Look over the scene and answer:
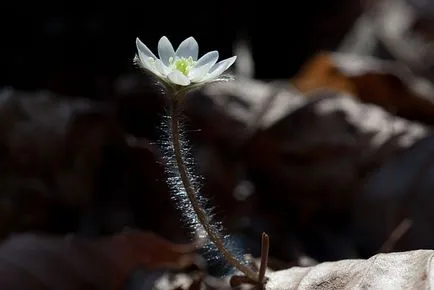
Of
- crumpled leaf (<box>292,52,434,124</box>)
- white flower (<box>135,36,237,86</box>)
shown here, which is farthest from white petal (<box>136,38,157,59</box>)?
crumpled leaf (<box>292,52,434,124</box>)

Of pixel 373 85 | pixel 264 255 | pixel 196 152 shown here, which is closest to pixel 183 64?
pixel 264 255

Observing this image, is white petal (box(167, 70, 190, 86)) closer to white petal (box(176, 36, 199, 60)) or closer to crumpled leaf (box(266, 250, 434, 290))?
white petal (box(176, 36, 199, 60))

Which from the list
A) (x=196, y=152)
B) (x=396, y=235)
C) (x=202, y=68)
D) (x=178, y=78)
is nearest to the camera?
(x=178, y=78)

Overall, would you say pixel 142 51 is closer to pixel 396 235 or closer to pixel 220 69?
pixel 220 69

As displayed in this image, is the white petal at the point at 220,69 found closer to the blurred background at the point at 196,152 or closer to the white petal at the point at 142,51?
the white petal at the point at 142,51

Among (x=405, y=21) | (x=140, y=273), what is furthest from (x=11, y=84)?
(x=405, y=21)

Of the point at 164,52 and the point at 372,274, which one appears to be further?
the point at 164,52

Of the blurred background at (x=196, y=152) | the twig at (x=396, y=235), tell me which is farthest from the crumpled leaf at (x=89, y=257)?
the twig at (x=396, y=235)
